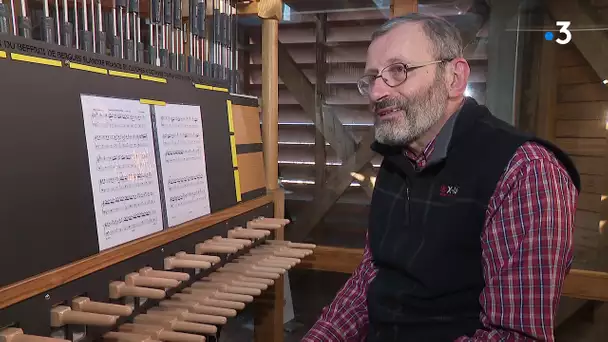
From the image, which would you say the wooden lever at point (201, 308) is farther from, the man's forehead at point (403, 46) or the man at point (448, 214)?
the man's forehead at point (403, 46)

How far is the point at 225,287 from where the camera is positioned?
4.34 ft

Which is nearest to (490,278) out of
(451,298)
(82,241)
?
(451,298)

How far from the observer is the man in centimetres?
98

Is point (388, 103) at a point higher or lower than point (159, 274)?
higher

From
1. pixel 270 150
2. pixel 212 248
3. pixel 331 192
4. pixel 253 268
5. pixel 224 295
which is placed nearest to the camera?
pixel 224 295

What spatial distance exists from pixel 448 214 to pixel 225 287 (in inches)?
23.7

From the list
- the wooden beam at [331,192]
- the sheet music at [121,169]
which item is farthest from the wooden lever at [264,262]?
the wooden beam at [331,192]

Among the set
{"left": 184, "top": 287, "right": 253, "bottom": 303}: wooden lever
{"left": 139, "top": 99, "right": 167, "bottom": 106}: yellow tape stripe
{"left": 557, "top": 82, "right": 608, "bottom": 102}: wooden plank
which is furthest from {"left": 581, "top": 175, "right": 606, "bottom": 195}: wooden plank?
{"left": 139, "top": 99, "right": 167, "bottom": 106}: yellow tape stripe

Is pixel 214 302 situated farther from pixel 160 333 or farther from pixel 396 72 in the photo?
pixel 396 72

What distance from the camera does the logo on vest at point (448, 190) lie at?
3.69ft

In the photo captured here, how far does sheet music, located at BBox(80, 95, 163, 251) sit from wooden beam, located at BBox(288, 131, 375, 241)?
2086 mm

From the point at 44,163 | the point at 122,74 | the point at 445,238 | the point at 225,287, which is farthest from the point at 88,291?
the point at 445,238

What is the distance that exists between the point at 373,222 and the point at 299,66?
235 cm

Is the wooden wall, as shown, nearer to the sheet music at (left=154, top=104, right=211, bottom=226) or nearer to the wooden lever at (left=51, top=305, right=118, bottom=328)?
the sheet music at (left=154, top=104, right=211, bottom=226)
